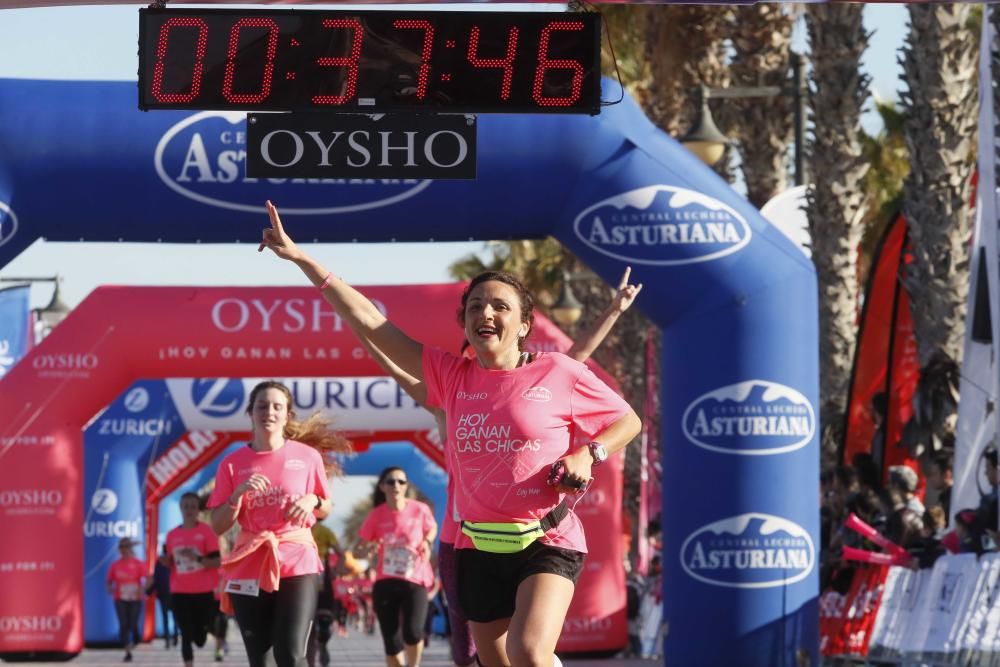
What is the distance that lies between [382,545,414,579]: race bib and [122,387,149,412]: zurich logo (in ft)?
40.2

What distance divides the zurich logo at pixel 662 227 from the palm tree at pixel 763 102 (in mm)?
10419

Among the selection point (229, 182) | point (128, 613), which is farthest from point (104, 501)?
point (229, 182)

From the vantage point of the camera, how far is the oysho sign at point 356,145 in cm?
850

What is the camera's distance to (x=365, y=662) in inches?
860

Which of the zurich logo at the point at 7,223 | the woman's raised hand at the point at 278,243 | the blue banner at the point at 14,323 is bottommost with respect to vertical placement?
the woman's raised hand at the point at 278,243

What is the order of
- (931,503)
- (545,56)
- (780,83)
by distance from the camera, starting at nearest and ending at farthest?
(545,56) < (931,503) < (780,83)

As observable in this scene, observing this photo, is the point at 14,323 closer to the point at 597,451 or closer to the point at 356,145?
the point at 356,145

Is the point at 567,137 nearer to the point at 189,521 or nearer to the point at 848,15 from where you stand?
the point at 189,521

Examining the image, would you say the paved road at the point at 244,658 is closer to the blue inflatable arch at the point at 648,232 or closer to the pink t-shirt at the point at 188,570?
the pink t-shirt at the point at 188,570

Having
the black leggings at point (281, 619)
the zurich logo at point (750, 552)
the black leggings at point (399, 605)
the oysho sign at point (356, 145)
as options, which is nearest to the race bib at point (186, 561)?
the black leggings at point (399, 605)

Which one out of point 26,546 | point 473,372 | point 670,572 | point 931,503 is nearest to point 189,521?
point 26,546

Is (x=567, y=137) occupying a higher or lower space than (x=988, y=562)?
higher

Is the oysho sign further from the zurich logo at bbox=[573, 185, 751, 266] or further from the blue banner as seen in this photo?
the blue banner

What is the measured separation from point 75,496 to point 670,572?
7541 mm
